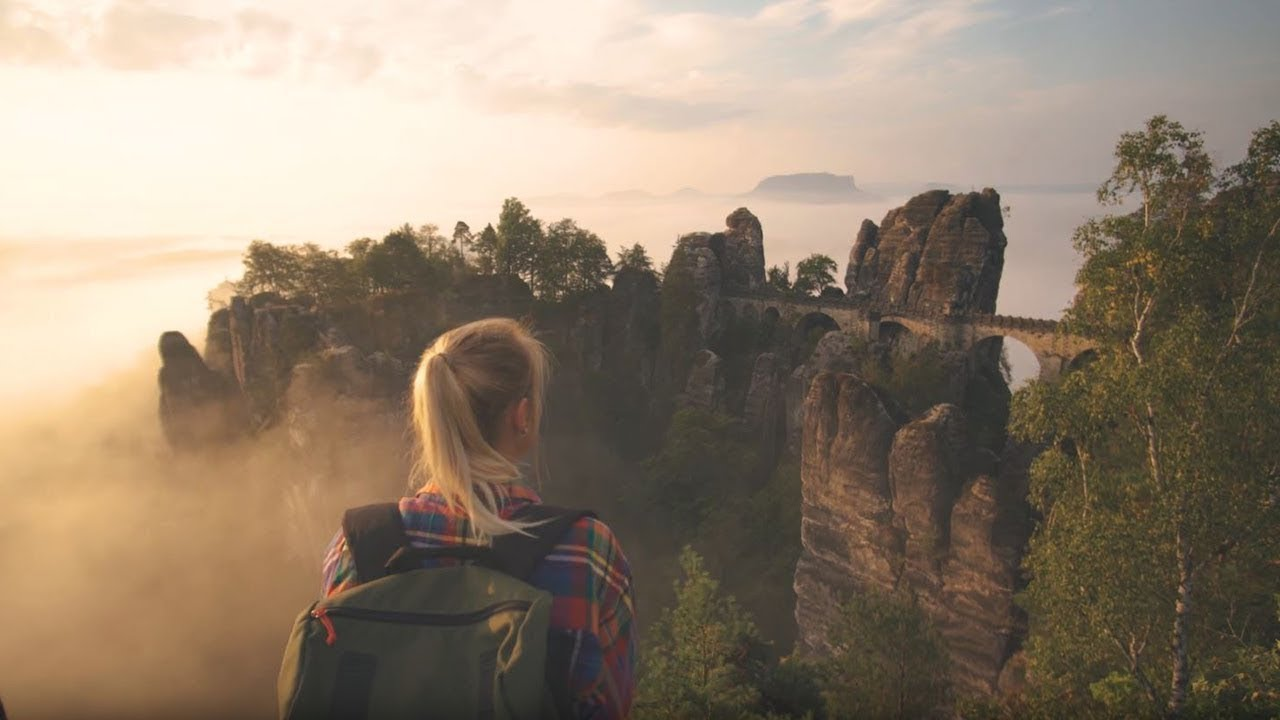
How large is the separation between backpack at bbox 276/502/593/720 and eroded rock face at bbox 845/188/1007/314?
43.3 metres

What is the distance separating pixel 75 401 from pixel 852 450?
64.2 metres

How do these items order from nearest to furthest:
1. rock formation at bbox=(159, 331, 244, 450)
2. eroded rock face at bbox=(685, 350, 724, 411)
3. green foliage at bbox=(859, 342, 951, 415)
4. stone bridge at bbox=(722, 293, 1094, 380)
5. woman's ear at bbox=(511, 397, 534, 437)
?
woman's ear at bbox=(511, 397, 534, 437) → rock formation at bbox=(159, 331, 244, 450) → green foliage at bbox=(859, 342, 951, 415) → stone bridge at bbox=(722, 293, 1094, 380) → eroded rock face at bbox=(685, 350, 724, 411)

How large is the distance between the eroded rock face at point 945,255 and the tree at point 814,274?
27.8 feet

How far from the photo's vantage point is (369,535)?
2.94 metres

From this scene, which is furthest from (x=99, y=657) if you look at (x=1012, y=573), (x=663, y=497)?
(x=1012, y=573)

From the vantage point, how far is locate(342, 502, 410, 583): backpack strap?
9.48ft

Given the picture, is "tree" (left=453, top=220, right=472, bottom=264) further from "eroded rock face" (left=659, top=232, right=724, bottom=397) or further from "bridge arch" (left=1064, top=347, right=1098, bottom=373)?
"bridge arch" (left=1064, top=347, right=1098, bottom=373)

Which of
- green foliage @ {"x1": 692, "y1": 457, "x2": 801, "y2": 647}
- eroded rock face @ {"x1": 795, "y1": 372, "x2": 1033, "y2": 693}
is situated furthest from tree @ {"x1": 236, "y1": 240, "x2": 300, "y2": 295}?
eroded rock face @ {"x1": 795, "y1": 372, "x2": 1033, "y2": 693}

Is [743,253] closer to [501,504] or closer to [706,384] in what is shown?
[706,384]

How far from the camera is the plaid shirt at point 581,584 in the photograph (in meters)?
2.89

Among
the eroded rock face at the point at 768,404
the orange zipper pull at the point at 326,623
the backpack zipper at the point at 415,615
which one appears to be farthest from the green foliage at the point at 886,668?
the eroded rock face at the point at 768,404

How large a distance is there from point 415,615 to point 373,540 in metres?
0.40

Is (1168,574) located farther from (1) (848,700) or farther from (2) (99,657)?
(2) (99,657)

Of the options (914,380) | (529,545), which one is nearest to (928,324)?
(914,380)
